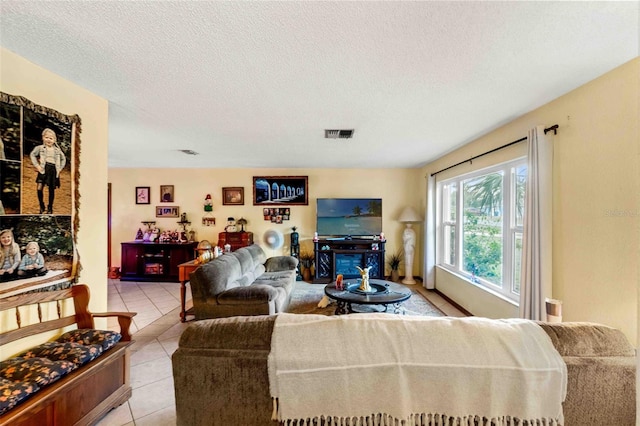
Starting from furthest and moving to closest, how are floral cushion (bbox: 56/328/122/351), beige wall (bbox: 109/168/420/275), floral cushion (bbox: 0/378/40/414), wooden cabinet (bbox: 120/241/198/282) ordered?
beige wall (bbox: 109/168/420/275) → wooden cabinet (bbox: 120/241/198/282) → floral cushion (bbox: 56/328/122/351) → floral cushion (bbox: 0/378/40/414)

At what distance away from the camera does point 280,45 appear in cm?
146

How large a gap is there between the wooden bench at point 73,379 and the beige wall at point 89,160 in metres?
0.16

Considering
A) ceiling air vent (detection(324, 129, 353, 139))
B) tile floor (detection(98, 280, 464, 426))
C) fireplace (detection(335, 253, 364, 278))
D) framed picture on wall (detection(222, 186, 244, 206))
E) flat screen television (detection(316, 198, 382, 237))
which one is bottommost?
tile floor (detection(98, 280, 464, 426))

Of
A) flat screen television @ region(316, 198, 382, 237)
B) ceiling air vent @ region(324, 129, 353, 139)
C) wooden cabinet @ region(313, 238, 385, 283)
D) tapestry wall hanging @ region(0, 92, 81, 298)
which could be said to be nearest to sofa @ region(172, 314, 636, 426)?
tapestry wall hanging @ region(0, 92, 81, 298)

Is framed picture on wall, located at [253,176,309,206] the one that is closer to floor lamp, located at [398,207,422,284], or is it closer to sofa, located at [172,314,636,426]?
floor lamp, located at [398,207,422,284]

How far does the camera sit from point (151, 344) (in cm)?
272

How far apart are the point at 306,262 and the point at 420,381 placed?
4.45 meters

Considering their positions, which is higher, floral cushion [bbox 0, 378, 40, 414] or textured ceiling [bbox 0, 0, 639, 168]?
textured ceiling [bbox 0, 0, 639, 168]

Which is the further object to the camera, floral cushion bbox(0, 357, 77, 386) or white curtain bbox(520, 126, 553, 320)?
white curtain bbox(520, 126, 553, 320)

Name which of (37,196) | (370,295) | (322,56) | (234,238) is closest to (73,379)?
(37,196)

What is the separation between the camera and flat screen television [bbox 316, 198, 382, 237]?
5.28 metres

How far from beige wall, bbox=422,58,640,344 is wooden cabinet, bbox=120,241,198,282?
17.9ft

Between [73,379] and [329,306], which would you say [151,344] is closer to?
[73,379]

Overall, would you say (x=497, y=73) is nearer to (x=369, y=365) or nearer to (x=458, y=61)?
(x=458, y=61)
